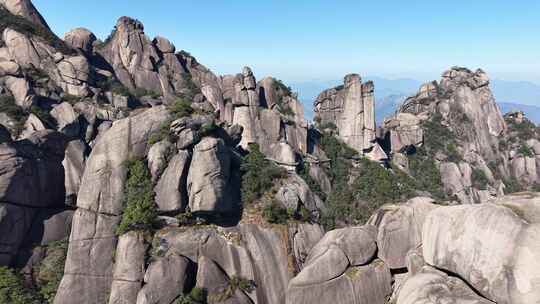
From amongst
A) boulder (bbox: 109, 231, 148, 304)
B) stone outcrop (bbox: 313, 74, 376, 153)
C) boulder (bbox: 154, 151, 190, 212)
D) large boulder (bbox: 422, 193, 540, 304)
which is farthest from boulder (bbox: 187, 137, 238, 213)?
stone outcrop (bbox: 313, 74, 376, 153)

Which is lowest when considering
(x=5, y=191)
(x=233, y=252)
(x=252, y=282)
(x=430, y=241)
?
(x=252, y=282)

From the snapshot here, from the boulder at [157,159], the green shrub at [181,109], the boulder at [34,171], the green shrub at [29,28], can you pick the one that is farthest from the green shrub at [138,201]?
the green shrub at [29,28]

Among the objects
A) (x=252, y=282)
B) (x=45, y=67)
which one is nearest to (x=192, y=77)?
(x=45, y=67)

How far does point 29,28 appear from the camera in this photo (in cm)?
6078

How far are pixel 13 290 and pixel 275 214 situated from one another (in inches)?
851

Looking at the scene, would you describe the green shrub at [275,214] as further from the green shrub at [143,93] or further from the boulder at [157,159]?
the green shrub at [143,93]

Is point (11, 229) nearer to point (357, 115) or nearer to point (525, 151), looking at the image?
point (357, 115)

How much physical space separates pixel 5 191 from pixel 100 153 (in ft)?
25.1

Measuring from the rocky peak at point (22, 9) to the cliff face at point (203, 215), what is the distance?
528 centimetres

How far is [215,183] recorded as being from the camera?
1309 inches

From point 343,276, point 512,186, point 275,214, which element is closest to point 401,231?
point 343,276

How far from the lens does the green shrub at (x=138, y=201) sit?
3105 centimetres

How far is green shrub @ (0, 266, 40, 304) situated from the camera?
30.2 m

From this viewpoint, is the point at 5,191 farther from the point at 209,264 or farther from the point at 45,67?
the point at 45,67
